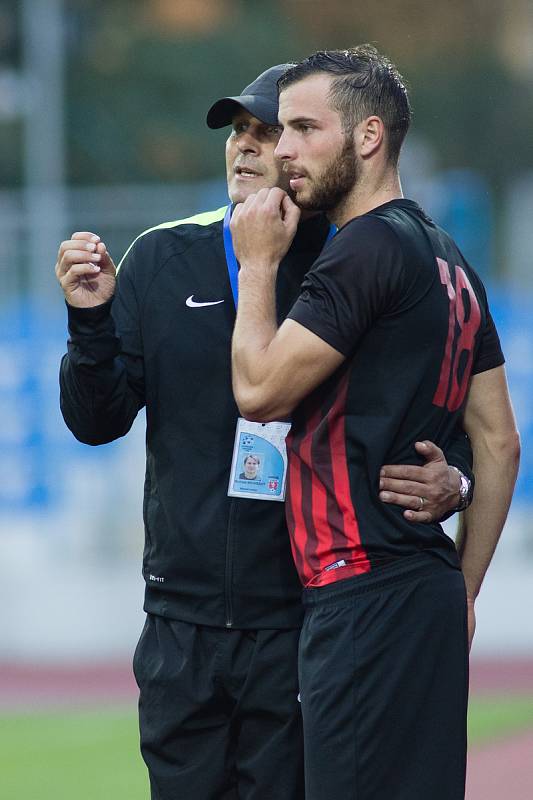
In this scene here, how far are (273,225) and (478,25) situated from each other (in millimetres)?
25250

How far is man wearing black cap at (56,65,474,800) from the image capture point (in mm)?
3201

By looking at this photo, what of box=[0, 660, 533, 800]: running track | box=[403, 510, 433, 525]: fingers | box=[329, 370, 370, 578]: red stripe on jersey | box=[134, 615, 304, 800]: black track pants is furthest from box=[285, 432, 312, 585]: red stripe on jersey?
box=[0, 660, 533, 800]: running track

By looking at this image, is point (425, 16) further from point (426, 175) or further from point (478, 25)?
point (426, 175)

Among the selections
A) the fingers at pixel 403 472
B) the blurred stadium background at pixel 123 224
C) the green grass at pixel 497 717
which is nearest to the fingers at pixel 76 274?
the fingers at pixel 403 472

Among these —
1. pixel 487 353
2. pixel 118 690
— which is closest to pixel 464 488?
pixel 487 353

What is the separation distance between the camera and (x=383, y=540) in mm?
2861

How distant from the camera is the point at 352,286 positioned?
2775mm

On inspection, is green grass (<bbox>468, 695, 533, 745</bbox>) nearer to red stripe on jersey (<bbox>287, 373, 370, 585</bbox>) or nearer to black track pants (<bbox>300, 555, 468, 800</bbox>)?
black track pants (<bbox>300, 555, 468, 800</bbox>)

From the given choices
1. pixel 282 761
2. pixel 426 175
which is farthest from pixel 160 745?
pixel 426 175

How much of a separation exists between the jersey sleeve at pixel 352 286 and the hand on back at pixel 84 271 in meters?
0.55

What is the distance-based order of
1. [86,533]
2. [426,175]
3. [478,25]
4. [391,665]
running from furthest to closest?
1. [478,25]
2. [426,175]
3. [86,533]
4. [391,665]

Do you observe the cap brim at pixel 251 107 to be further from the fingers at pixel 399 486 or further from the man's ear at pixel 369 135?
the fingers at pixel 399 486

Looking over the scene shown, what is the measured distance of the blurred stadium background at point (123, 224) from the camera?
803 centimetres

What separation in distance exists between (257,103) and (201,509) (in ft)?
3.23
